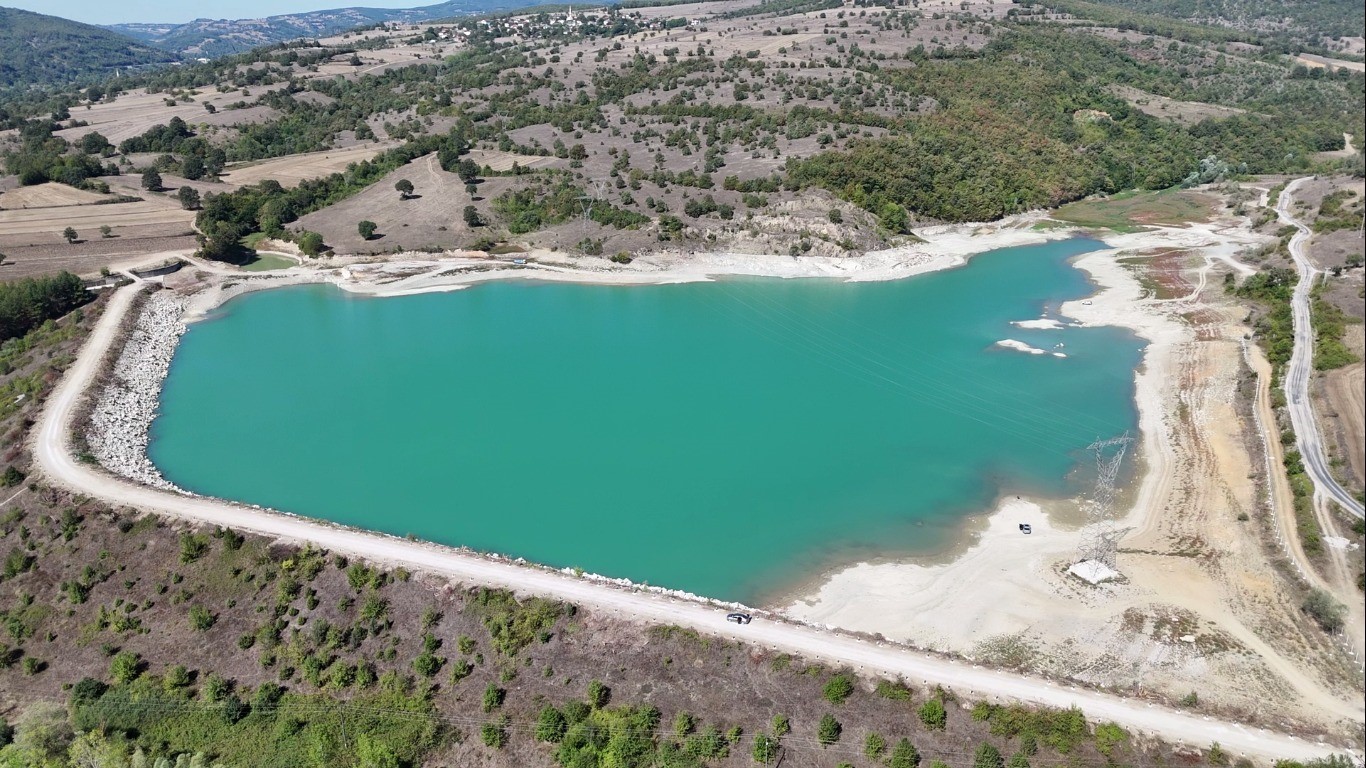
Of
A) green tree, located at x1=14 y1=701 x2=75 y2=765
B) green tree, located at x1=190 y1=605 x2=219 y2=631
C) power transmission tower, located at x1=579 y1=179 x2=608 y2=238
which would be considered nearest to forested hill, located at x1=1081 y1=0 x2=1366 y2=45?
power transmission tower, located at x1=579 y1=179 x2=608 y2=238

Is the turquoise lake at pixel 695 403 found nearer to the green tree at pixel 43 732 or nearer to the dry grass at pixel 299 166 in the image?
the green tree at pixel 43 732

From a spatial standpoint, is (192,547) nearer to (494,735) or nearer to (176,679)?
(176,679)

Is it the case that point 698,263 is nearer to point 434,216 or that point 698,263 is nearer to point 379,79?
point 434,216

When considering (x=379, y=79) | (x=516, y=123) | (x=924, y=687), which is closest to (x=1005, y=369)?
(x=924, y=687)

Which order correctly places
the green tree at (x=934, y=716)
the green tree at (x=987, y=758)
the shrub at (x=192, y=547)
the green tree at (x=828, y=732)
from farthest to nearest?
the shrub at (x=192, y=547) → the green tree at (x=934, y=716) → the green tree at (x=828, y=732) → the green tree at (x=987, y=758)

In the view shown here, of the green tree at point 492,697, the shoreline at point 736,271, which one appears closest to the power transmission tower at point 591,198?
the shoreline at point 736,271

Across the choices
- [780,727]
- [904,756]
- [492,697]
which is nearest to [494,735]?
[492,697]

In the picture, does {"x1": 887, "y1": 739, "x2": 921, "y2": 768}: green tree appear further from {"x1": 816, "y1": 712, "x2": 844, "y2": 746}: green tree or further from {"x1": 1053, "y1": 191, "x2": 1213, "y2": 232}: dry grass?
{"x1": 1053, "y1": 191, "x2": 1213, "y2": 232}: dry grass
